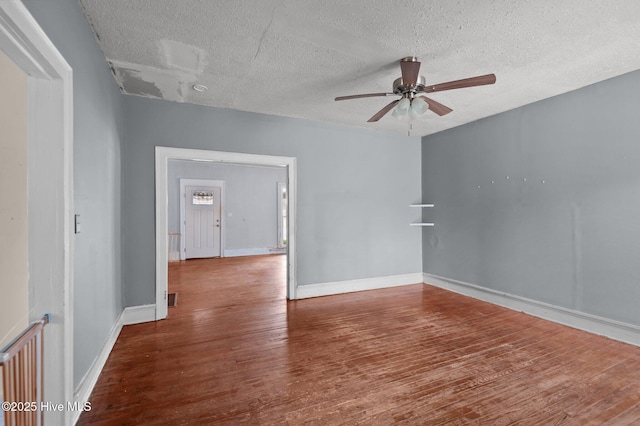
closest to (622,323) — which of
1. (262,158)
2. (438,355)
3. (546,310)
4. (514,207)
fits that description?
(546,310)

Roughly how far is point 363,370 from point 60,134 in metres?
2.44

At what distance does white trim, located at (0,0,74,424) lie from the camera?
Result: 4.51 ft

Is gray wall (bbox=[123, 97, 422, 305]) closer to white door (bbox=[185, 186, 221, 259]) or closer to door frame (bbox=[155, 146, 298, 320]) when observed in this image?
door frame (bbox=[155, 146, 298, 320])

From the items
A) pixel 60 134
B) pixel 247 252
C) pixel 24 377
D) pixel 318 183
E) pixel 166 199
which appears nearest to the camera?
pixel 24 377

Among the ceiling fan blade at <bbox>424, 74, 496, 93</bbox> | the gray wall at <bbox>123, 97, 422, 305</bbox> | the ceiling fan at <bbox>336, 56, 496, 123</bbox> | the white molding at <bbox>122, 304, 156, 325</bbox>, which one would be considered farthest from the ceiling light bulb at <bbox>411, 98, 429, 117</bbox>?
the white molding at <bbox>122, 304, 156, 325</bbox>

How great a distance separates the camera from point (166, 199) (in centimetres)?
336

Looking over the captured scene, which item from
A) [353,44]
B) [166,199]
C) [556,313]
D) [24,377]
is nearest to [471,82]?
[353,44]

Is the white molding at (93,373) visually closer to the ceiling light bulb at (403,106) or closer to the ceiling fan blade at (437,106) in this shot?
the ceiling light bulb at (403,106)

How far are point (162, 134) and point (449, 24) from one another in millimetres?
3099

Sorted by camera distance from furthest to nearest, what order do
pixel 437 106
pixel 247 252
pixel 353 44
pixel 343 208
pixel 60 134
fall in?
pixel 247 252 < pixel 343 208 < pixel 437 106 < pixel 353 44 < pixel 60 134

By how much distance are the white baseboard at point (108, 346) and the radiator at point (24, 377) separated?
39 centimetres

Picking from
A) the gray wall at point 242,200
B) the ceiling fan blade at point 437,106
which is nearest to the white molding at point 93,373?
the ceiling fan blade at point 437,106

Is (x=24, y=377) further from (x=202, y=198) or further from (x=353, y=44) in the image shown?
(x=202, y=198)

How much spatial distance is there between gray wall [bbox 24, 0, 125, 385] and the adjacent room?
1.1 inches
